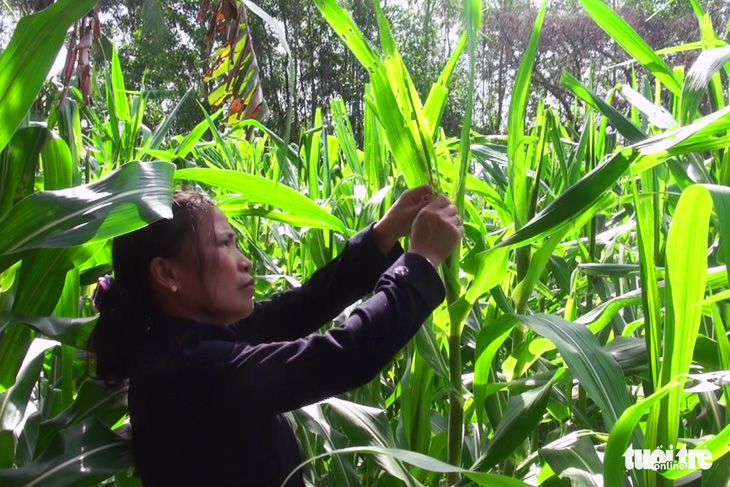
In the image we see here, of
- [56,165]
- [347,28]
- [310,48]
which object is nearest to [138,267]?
[56,165]

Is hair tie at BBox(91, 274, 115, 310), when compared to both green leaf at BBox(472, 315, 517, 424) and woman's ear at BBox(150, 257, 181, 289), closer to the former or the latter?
woman's ear at BBox(150, 257, 181, 289)

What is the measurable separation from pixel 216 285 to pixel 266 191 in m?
0.14

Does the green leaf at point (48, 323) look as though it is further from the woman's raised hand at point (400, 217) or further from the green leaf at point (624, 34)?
the green leaf at point (624, 34)

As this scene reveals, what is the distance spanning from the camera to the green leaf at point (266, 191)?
875 millimetres

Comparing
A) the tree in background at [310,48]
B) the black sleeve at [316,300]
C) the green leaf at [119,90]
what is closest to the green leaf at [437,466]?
the black sleeve at [316,300]

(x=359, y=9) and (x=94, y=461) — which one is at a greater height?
(x=359, y=9)

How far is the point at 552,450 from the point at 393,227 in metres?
0.38

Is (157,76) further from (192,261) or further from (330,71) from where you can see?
(192,261)

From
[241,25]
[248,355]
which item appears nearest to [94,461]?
[248,355]

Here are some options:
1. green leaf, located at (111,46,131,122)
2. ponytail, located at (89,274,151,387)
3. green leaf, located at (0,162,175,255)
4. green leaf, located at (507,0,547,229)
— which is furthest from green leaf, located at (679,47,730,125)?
green leaf, located at (111,46,131,122)

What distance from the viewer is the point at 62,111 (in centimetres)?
102

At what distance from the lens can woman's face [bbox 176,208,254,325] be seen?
92cm

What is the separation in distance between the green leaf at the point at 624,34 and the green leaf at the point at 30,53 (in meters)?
0.52

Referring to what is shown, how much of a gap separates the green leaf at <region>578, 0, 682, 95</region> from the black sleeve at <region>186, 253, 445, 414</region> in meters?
0.33
